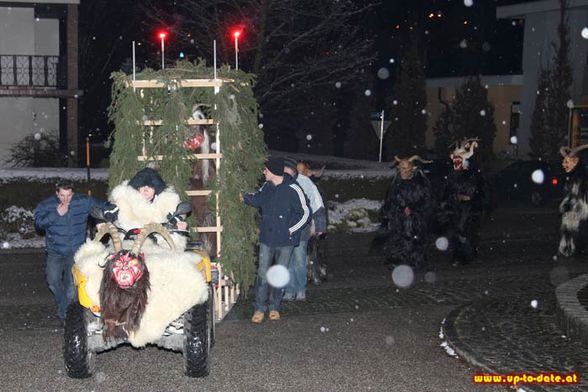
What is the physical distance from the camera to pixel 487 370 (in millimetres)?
7555

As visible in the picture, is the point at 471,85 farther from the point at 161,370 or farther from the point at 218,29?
the point at 161,370

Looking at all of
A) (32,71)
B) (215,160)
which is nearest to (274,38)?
(32,71)

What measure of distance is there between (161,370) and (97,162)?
2294cm

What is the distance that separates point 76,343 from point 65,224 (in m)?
2.35

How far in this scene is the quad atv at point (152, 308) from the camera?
6887mm

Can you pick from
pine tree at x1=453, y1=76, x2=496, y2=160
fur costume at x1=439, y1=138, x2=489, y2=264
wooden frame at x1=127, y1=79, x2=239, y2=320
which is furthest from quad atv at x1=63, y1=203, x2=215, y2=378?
pine tree at x1=453, y1=76, x2=496, y2=160

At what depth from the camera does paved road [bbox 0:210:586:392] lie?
7.33 meters

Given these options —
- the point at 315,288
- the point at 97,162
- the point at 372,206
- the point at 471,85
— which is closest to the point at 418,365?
the point at 315,288

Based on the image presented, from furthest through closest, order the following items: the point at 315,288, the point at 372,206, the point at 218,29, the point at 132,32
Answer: the point at 132,32
the point at 218,29
the point at 372,206
the point at 315,288

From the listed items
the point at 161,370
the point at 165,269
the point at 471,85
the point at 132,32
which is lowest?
the point at 161,370

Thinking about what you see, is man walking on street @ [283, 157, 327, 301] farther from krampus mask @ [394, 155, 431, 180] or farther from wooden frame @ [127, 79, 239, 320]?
krampus mask @ [394, 155, 431, 180]

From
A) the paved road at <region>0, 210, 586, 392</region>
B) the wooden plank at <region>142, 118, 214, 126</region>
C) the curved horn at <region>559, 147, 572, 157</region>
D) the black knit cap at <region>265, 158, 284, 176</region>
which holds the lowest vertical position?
the paved road at <region>0, 210, 586, 392</region>

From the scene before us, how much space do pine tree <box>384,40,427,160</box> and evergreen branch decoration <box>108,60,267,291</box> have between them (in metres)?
26.0

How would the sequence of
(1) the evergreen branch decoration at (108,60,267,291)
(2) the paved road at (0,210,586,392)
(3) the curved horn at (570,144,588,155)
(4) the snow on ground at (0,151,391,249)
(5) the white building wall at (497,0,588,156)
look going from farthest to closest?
(5) the white building wall at (497,0,588,156), (4) the snow on ground at (0,151,391,249), (3) the curved horn at (570,144,588,155), (1) the evergreen branch decoration at (108,60,267,291), (2) the paved road at (0,210,586,392)
